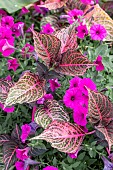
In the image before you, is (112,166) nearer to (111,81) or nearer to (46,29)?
(111,81)

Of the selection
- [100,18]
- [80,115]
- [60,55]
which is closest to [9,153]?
[80,115]

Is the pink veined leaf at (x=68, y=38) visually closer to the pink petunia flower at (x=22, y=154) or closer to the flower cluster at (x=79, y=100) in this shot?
the flower cluster at (x=79, y=100)

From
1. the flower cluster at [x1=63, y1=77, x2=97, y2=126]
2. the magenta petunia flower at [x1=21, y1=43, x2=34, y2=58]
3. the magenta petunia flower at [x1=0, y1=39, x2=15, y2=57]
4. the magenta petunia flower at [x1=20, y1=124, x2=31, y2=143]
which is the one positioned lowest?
the magenta petunia flower at [x1=20, y1=124, x2=31, y2=143]

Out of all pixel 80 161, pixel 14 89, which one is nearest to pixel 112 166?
pixel 80 161

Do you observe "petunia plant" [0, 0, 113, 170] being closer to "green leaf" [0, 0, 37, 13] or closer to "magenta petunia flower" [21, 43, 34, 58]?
"magenta petunia flower" [21, 43, 34, 58]

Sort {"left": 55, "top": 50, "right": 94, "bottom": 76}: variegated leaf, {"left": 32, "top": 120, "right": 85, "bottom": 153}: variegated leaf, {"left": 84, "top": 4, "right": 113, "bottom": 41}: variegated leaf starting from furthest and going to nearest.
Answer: {"left": 84, "top": 4, "right": 113, "bottom": 41}: variegated leaf < {"left": 55, "top": 50, "right": 94, "bottom": 76}: variegated leaf < {"left": 32, "top": 120, "right": 85, "bottom": 153}: variegated leaf

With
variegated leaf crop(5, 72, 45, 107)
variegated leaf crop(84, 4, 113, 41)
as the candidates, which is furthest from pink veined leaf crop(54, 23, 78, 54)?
variegated leaf crop(84, 4, 113, 41)

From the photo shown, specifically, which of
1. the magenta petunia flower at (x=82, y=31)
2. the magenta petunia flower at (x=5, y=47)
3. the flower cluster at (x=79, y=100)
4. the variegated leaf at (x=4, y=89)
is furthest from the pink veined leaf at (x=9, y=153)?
the magenta petunia flower at (x=82, y=31)
